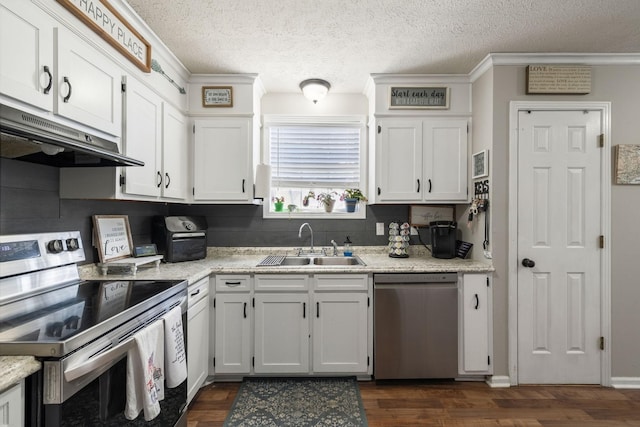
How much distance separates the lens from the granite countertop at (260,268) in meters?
1.96

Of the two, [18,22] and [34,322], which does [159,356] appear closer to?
[34,322]

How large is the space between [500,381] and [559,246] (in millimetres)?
1110

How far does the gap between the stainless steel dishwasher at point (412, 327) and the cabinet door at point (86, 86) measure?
6.48ft

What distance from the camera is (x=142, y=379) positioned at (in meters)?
1.25

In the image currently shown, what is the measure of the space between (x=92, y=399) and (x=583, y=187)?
315 centimetres

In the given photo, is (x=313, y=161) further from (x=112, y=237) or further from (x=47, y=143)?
(x=47, y=143)

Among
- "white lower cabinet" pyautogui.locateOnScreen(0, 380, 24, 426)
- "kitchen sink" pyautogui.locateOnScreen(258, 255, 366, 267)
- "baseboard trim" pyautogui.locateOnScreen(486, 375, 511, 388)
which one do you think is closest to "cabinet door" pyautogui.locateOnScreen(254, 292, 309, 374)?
"kitchen sink" pyautogui.locateOnScreen(258, 255, 366, 267)

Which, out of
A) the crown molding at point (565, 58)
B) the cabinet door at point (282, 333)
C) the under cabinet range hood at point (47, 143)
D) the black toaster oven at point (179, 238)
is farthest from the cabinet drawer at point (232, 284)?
the crown molding at point (565, 58)

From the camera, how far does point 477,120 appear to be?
103 inches

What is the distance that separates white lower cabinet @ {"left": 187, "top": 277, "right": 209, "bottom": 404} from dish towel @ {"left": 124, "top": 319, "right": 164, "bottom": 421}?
646mm

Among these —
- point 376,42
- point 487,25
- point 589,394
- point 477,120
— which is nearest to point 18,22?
point 376,42

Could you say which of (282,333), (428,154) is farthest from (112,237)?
(428,154)

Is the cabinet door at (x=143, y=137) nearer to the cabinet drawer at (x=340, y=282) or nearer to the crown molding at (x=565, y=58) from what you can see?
the cabinet drawer at (x=340, y=282)

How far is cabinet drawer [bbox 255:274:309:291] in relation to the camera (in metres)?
2.33
